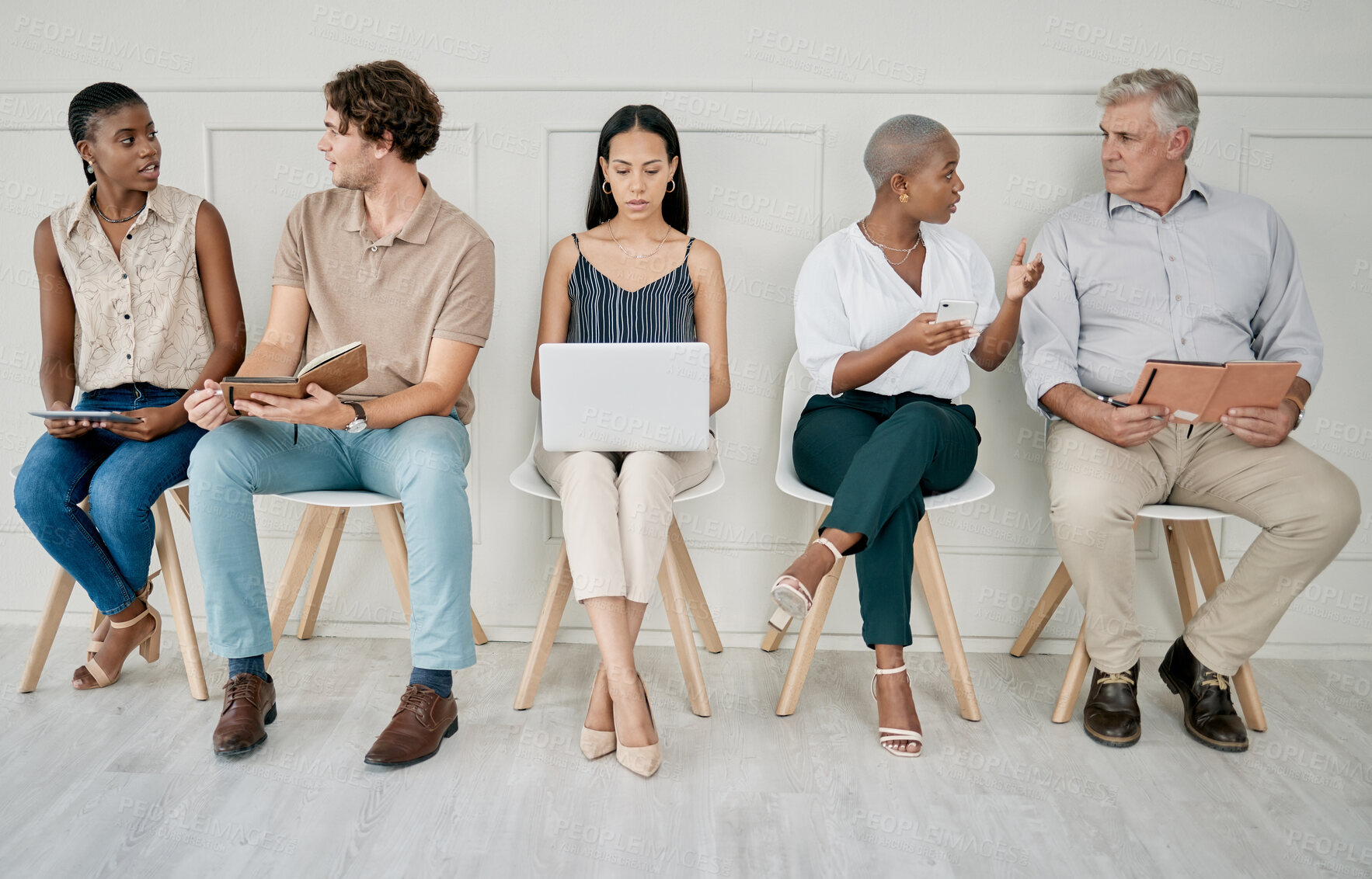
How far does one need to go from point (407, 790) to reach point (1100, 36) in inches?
94.4

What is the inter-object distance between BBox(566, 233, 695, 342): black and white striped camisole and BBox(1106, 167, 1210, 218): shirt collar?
3.38 ft

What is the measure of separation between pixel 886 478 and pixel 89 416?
1.68m

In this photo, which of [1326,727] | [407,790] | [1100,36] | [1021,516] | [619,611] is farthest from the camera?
[1021,516]

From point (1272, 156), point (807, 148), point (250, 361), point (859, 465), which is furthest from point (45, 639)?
point (1272, 156)

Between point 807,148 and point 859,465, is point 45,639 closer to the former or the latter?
point 859,465

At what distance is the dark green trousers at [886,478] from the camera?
6.45 feet

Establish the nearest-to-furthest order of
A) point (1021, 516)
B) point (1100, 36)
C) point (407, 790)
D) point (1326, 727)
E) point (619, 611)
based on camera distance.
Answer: point (407, 790), point (619, 611), point (1326, 727), point (1100, 36), point (1021, 516)

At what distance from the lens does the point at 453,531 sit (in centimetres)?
199

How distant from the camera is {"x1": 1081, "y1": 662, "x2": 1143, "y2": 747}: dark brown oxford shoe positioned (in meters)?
2.04

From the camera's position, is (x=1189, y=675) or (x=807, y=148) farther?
(x=807, y=148)

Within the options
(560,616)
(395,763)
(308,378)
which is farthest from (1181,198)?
(395,763)

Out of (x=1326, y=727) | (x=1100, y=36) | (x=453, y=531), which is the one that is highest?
(x=1100, y=36)

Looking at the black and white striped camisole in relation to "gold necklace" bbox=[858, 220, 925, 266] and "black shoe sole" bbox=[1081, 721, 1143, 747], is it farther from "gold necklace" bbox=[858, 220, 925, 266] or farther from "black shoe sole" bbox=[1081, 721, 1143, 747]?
"black shoe sole" bbox=[1081, 721, 1143, 747]

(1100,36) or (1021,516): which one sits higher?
(1100,36)
